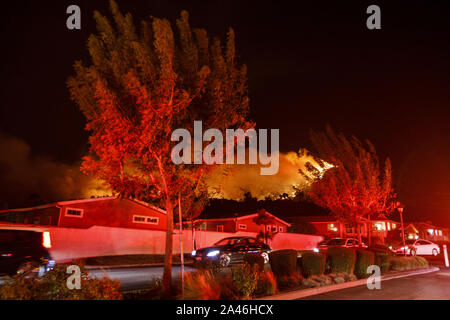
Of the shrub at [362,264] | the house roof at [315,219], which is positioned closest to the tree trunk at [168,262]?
the shrub at [362,264]

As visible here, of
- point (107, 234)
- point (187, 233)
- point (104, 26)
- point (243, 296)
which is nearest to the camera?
point (243, 296)

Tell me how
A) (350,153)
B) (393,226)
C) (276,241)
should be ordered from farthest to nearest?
(393,226)
(276,241)
(350,153)

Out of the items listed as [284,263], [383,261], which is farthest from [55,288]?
[383,261]

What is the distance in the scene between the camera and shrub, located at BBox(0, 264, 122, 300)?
20.0 ft

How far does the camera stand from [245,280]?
8.67 meters

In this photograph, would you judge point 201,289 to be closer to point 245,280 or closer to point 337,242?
point 245,280

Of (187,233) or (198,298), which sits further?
(187,233)

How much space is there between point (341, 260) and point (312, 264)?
1.62 m

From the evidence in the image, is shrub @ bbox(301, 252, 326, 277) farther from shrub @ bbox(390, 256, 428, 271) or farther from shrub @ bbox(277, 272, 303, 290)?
shrub @ bbox(390, 256, 428, 271)

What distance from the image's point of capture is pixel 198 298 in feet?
25.2

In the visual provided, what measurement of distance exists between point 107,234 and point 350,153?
15.9 m

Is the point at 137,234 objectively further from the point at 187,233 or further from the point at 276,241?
the point at 276,241

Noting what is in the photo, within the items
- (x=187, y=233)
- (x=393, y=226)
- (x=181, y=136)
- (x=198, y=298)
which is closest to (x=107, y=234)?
(x=187, y=233)

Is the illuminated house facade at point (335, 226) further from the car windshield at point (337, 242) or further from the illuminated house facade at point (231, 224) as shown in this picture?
the car windshield at point (337, 242)
